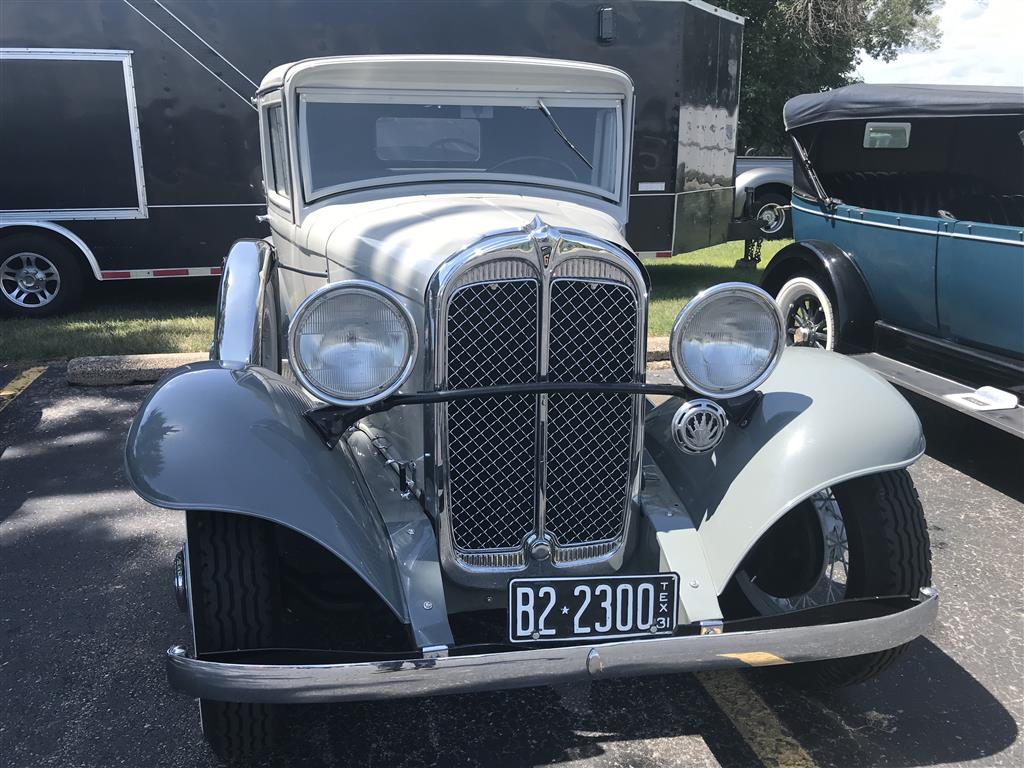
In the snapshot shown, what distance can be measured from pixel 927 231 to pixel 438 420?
12.1 feet

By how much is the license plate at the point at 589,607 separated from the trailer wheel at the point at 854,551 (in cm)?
64

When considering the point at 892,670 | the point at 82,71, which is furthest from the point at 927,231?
the point at 82,71

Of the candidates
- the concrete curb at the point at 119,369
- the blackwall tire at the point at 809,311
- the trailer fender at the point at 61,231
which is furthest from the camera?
the trailer fender at the point at 61,231

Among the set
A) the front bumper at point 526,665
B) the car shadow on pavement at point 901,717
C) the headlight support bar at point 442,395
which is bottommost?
the car shadow on pavement at point 901,717

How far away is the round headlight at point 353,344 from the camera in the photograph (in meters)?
2.14

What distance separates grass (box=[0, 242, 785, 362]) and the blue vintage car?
Result: 1480 mm

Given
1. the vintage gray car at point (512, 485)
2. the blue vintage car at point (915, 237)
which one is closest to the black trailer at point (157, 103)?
the blue vintage car at point (915, 237)

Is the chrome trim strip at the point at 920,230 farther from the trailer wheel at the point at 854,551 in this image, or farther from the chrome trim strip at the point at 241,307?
the chrome trim strip at the point at 241,307

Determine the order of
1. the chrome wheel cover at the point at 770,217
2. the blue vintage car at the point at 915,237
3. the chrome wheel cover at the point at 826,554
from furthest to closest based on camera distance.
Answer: the chrome wheel cover at the point at 770,217, the blue vintage car at the point at 915,237, the chrome wheel cover at the point at 826,554

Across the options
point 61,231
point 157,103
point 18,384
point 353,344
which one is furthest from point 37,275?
point 353,344

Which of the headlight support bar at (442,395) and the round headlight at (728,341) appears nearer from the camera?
the headlight support bar at (442,395)

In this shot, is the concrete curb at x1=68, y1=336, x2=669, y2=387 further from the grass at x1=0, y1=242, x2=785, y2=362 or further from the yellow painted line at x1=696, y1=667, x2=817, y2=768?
the yellow painted line at x1=696, y1=667, x2=817, y2=768

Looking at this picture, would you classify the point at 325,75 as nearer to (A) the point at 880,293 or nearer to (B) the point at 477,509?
(B) the point at 477,509

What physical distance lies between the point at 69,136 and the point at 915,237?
21.8 ft
